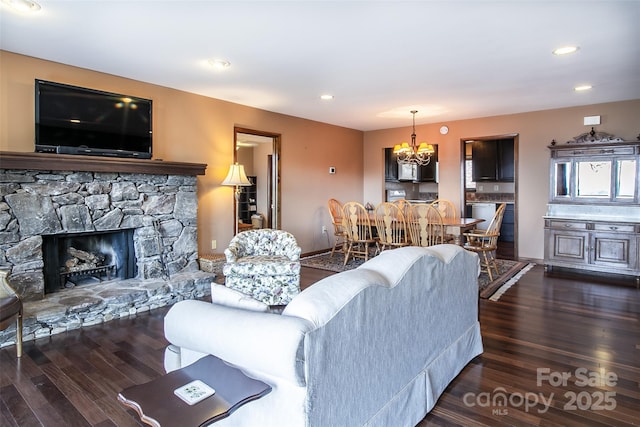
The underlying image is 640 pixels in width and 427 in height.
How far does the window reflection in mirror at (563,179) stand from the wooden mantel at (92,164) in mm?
5013

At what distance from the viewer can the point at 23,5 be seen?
254 centimetres

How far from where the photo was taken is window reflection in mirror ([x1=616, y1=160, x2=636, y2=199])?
5088mm

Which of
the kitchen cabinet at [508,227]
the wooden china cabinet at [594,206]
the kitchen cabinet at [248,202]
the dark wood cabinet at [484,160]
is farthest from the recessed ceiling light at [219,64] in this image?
the kitchen cabinet at [508,227]

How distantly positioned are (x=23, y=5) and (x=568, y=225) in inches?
247

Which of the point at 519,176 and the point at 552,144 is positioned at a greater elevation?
the point at 552,144

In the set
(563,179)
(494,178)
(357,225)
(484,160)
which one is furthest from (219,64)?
(494,178)

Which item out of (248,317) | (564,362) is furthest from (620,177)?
(248,317)

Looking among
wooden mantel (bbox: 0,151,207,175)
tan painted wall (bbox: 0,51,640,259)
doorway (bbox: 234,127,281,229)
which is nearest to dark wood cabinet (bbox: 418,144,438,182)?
tan painted wall (bbox: 0,51,640,259)

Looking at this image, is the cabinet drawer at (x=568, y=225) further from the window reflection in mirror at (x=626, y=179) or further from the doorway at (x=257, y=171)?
the doorway at (x=257, y=171)

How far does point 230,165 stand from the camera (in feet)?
17.4

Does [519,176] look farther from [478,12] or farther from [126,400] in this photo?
[126,400]

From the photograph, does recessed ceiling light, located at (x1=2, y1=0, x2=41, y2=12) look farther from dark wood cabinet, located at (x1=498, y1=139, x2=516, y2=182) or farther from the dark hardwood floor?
dark wood cabinet, located at (x1=498, y1=139, x2=516, y2=182)

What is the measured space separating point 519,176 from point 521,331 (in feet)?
12.1

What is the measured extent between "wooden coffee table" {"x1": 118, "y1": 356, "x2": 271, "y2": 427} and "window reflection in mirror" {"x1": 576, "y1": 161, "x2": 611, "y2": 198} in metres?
5.82
